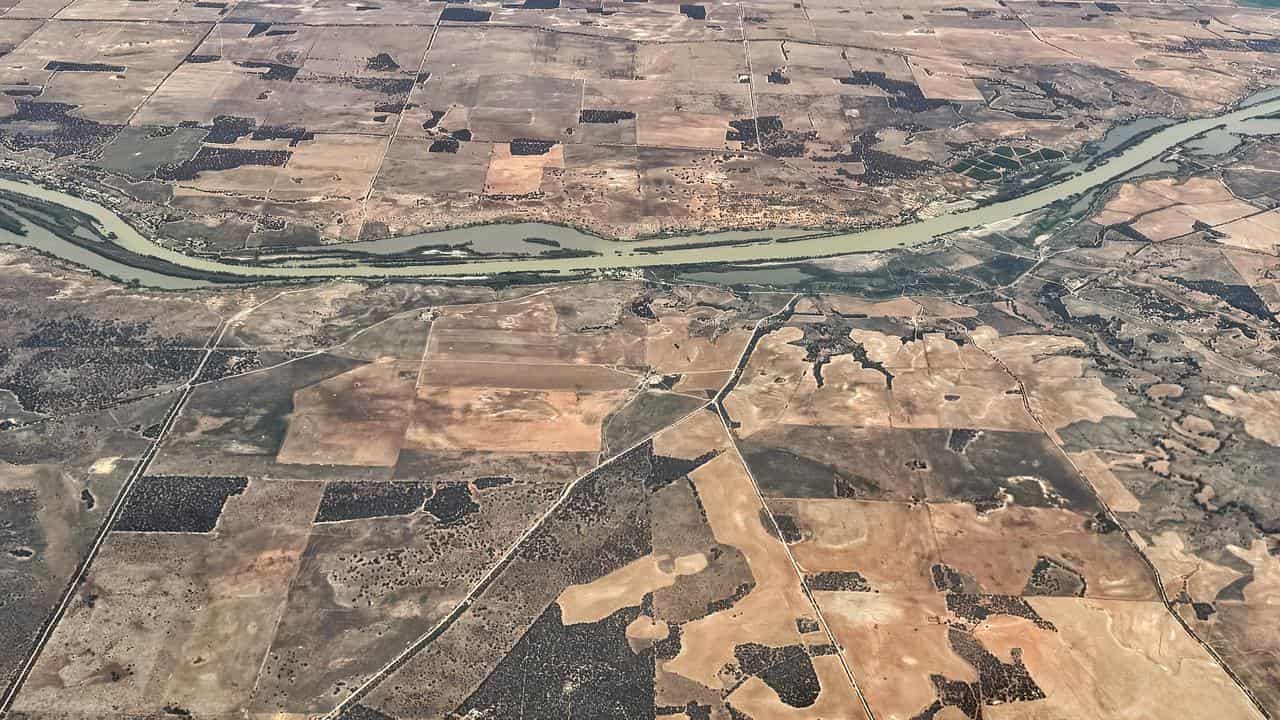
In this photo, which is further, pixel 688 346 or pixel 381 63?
pixel 381 63

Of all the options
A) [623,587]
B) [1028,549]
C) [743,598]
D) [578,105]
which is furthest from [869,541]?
[578,105]

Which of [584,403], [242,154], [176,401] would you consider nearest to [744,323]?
[584,403]

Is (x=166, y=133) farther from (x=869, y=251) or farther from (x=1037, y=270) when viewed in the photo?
(x=1037, y=270)

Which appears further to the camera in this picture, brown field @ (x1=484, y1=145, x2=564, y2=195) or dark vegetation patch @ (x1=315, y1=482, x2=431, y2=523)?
brown field @ (x1=484, y1=145, x2=564, y2=195)

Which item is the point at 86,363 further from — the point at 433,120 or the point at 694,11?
the point at 694,11

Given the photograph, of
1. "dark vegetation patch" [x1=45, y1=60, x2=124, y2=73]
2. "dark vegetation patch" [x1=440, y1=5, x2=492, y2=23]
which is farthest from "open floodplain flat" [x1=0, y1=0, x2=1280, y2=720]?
"dark vegetation patch" [x1=440, y1=5, x2=492, y2=23]

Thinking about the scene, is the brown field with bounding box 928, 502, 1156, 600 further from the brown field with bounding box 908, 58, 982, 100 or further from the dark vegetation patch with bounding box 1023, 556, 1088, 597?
the brown field with bounding box 908, 58, 982, 100

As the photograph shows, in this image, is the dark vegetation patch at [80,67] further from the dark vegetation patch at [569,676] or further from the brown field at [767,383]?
the dark vegetation patch at [569,676]
